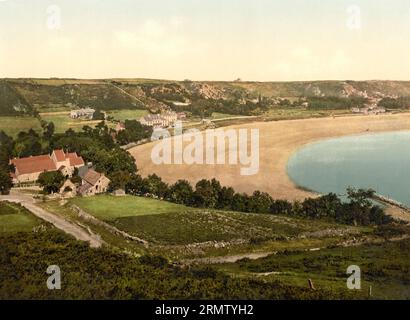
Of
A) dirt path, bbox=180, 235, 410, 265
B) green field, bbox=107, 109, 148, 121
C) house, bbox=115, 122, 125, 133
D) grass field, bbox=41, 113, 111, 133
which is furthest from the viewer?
green field, bbox=107, 109, 148, 121

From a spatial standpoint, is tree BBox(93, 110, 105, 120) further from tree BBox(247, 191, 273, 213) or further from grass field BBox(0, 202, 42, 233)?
tree BBox(247, 191, 273, 213)

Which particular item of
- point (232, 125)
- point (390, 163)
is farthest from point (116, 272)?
point (232, 125)

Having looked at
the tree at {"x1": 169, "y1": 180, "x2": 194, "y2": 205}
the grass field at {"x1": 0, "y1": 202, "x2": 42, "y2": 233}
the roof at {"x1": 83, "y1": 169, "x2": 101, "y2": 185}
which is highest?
the roof at {"x1": 83, "y1": 169, "x2": 101, "y2": 185}

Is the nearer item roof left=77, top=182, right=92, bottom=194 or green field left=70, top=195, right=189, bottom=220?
green field left=70, top=195, right=189, bottom=220

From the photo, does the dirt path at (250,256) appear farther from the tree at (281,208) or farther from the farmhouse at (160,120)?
the farmhouse at (160,120)

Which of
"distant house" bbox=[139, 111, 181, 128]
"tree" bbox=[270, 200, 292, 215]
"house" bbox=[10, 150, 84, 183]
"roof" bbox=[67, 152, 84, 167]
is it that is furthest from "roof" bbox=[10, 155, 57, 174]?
"distant house" bbox=[139, 111, 181, 128]

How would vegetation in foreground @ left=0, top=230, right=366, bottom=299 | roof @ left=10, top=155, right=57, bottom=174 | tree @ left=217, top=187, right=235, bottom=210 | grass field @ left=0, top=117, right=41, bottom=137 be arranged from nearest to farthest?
vegetation in foreground @ left=0, top=230, right=366, bottom=299, tree @ left=217, top=187, right=235, bottom=210, roof @ left=10, top=155, right=57, bottom=174, grass field @ left=0, top=117, right=41, bottom=137

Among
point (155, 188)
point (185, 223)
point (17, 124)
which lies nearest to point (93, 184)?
point (155, 188)

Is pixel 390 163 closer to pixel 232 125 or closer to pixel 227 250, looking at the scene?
pixel 232 125
